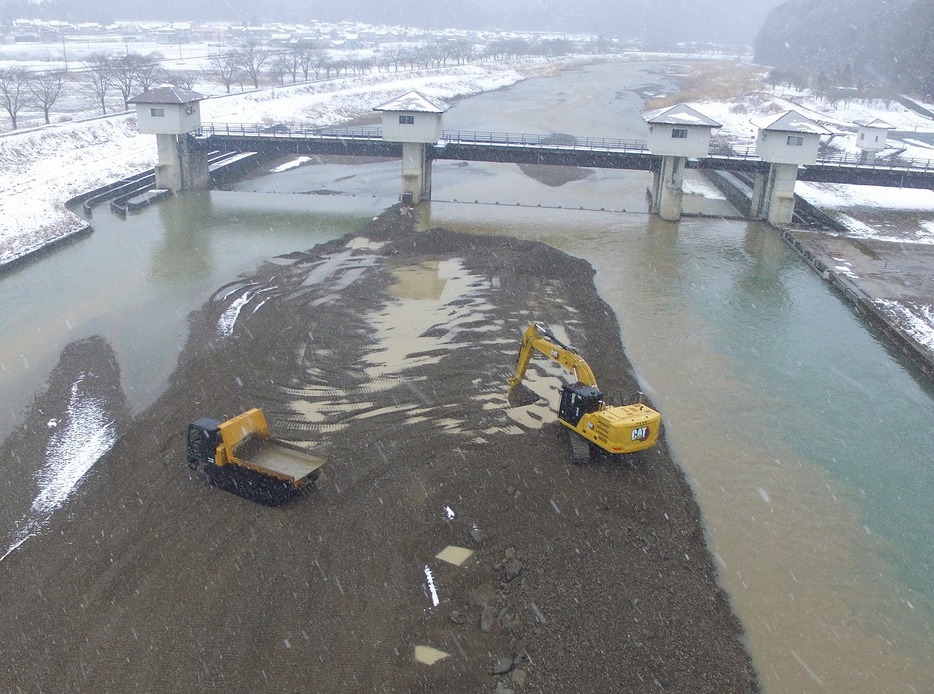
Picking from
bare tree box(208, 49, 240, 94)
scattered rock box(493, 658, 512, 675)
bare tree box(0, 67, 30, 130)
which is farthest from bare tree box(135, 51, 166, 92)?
scattered rock box(493, 658, 512, 675)

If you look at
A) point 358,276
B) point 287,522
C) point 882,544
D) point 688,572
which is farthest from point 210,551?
point 358,276

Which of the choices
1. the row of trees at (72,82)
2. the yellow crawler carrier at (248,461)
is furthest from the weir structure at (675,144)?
the row of trees at (72,82)

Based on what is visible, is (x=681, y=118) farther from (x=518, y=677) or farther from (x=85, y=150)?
(x=85, y=150)

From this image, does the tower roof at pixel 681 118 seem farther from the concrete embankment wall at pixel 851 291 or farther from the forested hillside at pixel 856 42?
the forested hillside at pixel 856 42

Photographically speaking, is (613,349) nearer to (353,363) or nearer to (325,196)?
(353,363)

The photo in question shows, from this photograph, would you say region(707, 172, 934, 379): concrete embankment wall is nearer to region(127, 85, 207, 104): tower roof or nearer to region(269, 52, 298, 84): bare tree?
region(127, 85, 207, 104): tower roof

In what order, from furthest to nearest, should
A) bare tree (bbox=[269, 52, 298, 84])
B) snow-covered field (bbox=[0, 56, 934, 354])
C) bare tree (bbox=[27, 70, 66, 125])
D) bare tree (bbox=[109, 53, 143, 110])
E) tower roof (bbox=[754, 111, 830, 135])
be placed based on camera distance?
bare tree (bbox=[269, 52, 298, 84]) < bare tree (bbox=[109, 53, 143, 110]) < bare tree (bbox=[27, 70, 66, 125]) < tower roof (bbox=[754, 111, 830, 135]) < snow-covered field (bbox=[0, 56, 934, 354])
